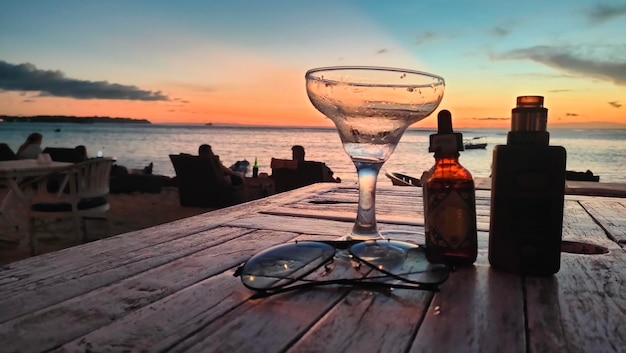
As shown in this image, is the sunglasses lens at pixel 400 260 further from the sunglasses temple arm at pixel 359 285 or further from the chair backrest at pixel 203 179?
the chair backrest at pixel 203 179

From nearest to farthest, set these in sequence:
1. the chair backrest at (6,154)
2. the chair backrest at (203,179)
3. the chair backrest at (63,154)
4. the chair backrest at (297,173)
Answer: the chair backrest at (297,173) → the chair backrest at (203,179) → the chair backrest at (63,154) → the chair backrest at (6,154)

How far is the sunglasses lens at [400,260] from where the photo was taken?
593 mm

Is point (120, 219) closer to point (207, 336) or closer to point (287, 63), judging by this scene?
point (207, 336)

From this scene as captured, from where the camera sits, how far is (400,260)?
64 cm

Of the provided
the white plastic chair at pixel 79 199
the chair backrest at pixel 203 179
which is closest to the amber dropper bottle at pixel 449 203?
the white plastic chair at pixel 79 199

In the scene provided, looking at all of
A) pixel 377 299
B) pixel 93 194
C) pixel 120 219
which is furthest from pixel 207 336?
pixel 120 219

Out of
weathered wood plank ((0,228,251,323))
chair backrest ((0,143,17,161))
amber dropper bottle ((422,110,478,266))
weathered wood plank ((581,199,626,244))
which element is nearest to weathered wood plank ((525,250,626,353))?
amber dropper bottle ((422,110,478,266))

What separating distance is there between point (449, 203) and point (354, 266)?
18cm

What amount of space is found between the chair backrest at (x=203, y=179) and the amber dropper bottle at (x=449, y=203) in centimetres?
541

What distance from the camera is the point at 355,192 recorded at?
1.79 metres

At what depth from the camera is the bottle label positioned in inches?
26.9

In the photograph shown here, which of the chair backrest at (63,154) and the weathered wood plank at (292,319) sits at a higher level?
the weathered wood plank at (292,319)

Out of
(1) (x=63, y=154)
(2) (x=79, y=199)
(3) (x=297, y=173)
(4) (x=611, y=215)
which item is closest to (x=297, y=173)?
(3) (x=297, y=173)

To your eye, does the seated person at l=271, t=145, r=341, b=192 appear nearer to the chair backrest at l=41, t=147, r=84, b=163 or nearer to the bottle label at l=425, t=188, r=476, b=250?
the bottle label at l=425, t=188, r=476, b=250
